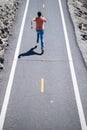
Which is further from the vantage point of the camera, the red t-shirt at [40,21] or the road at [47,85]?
the red t-shirt at [40,21]

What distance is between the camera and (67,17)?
85.3 feet

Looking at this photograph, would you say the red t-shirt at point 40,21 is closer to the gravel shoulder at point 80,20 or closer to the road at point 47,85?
the road at point 47,85

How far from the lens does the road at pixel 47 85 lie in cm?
1199

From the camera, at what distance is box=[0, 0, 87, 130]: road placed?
12.0 metres

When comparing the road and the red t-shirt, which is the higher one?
the red t-shirt

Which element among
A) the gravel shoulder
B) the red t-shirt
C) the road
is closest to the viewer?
the road

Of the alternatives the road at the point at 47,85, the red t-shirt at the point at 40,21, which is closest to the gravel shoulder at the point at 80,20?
the road at the point at 47,85

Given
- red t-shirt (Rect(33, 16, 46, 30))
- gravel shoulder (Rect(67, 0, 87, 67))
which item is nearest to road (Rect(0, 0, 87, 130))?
gravel shoulder (Rect(67, 0, 87, 67))

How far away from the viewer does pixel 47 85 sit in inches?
579

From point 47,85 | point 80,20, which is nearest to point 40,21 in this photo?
point 47,85

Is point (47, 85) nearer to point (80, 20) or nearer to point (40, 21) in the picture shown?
point (40, 21)

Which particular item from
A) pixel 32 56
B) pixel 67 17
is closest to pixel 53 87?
pixel 32 56

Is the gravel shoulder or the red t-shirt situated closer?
the red t-shirt

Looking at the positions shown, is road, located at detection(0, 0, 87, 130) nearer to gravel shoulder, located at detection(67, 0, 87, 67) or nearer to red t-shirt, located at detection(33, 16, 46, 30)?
gravel shoulder, located at detection(67, 0, 87, 67)
